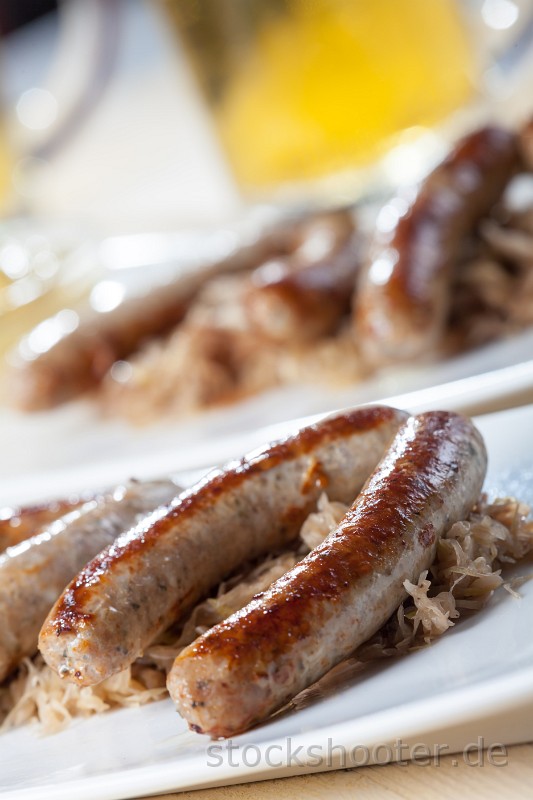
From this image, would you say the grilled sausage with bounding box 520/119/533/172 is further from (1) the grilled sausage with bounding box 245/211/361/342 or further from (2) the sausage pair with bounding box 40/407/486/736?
(2) the sausage pair with bounding box 40/407/486/736

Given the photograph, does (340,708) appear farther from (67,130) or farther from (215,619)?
(67,130)

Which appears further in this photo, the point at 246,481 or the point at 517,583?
the point at 246,481

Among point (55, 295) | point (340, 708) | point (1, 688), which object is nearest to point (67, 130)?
point (55, 295)

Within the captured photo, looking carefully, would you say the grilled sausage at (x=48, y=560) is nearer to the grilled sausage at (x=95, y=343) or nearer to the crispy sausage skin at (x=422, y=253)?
the crispy sausage skin at (x=422, y=253)

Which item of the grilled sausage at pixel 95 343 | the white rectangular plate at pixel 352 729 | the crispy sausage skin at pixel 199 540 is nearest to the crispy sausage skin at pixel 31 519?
the crispy sausage skin at pixel 199 540

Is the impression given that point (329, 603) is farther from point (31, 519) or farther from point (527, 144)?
point (527, 144)

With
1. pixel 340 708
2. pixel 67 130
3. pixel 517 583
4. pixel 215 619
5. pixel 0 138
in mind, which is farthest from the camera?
pixel 67 130

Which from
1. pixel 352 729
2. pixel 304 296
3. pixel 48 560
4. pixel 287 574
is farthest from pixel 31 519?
pixel 304 296
